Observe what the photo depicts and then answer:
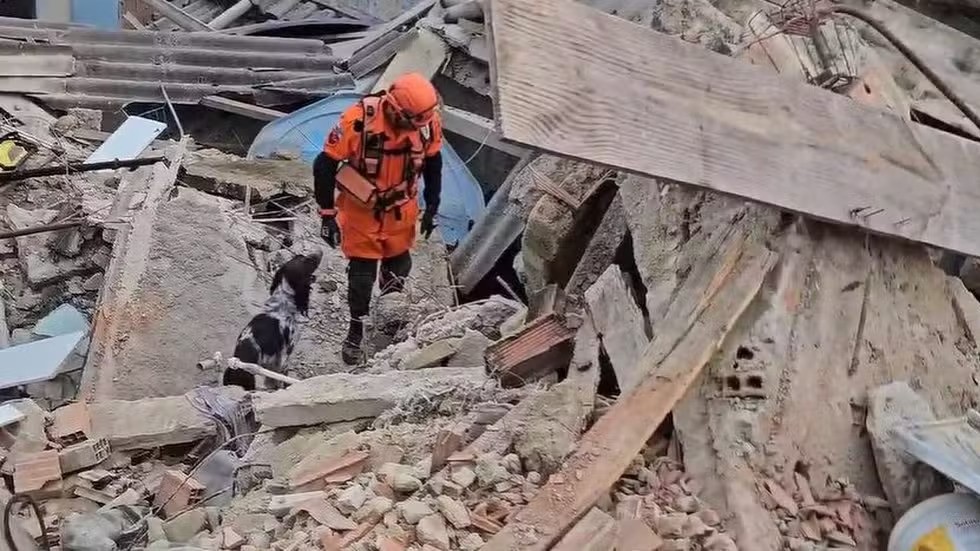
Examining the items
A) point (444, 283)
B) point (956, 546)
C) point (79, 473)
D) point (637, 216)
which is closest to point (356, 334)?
point (444, 283)

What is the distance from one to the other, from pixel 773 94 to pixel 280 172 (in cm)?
546

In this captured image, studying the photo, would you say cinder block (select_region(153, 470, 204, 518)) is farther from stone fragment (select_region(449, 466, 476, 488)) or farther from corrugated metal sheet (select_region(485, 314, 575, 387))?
stone fragment (select_region(449, 466, 476, 488))

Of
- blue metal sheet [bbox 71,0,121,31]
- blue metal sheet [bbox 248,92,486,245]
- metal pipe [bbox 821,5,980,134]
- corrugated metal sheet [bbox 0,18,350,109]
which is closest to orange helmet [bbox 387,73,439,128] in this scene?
blue metal sheet [bbox 248,92,486,245]

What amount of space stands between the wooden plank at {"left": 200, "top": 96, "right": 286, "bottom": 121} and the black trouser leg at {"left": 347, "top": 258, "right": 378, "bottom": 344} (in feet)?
10.7

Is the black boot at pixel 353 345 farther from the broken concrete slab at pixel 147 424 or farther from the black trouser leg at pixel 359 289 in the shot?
the broken concrete slab at pixel 147 424

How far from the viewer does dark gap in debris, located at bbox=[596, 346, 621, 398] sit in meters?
3.60

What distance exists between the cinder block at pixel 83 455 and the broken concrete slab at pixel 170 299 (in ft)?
3.61

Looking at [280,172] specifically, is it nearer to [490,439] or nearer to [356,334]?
[356,334]

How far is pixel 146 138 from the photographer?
838 cm

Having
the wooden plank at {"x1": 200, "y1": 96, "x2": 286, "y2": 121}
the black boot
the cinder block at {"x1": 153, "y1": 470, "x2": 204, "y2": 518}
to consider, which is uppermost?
the wooden plank at {"x1": 200, "y1": 96, "x2": 286, "y2": 121}

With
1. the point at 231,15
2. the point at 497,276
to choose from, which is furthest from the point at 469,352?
the point at 231,15

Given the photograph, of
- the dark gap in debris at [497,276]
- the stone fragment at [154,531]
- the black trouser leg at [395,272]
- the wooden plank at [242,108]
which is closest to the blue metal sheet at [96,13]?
the wooden plank at [242,108]

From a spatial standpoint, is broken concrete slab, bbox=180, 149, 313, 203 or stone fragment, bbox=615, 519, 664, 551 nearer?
stone fragment, bbox=615, 519, 664, 551

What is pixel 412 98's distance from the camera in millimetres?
5617
